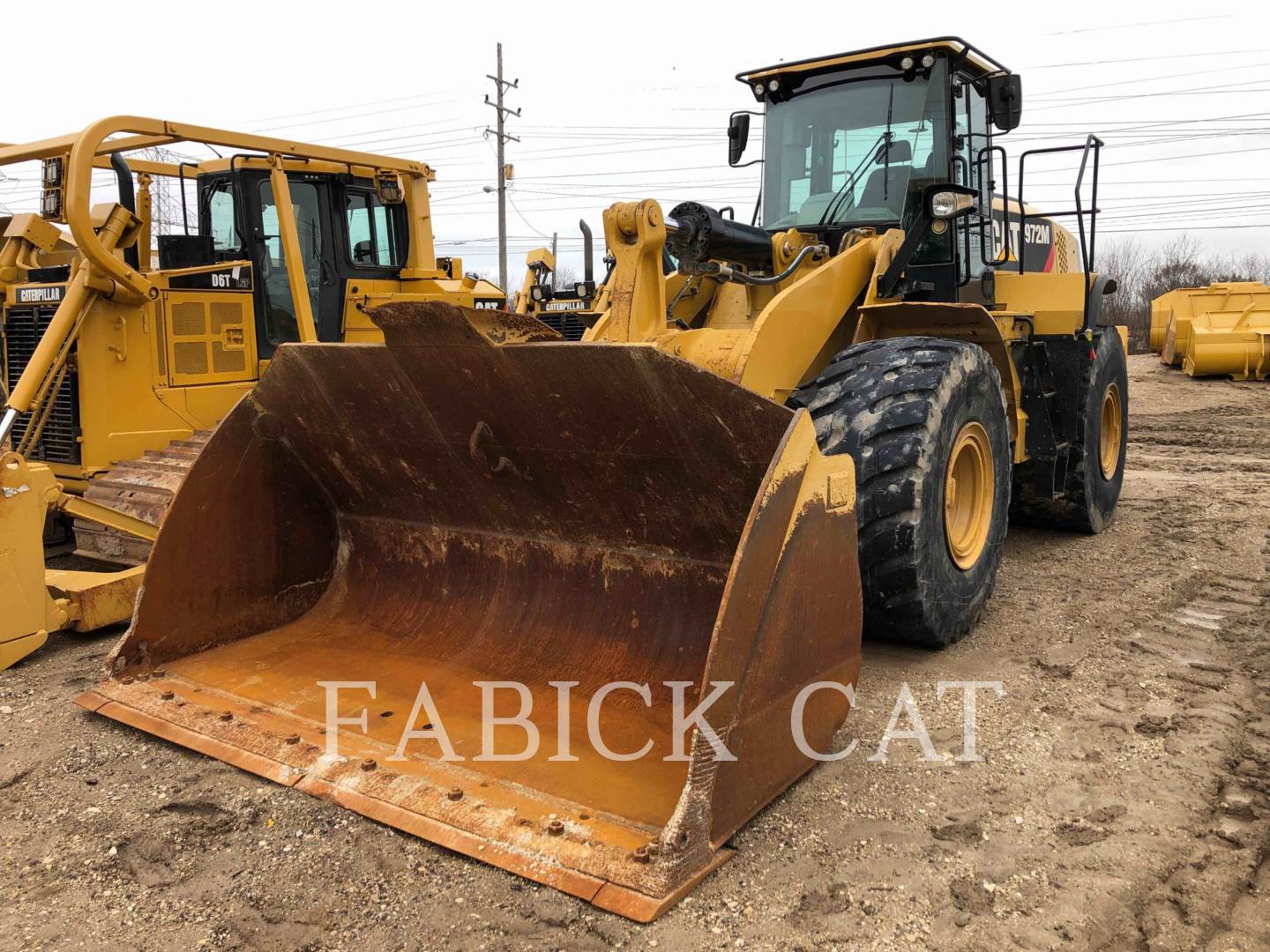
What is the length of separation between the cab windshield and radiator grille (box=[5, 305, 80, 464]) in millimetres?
3968

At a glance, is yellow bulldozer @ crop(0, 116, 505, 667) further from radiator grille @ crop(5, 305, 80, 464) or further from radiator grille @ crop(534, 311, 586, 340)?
radiator grille @ crop(534, 311, 586, 340)

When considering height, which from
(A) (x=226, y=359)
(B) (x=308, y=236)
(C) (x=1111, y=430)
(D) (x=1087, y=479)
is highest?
(B) (x=308, y=236)

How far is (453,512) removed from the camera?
13.6 ft

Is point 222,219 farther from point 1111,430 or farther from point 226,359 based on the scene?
point 1111,430

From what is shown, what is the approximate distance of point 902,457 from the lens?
382 cm

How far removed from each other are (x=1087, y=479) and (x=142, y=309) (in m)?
5.66

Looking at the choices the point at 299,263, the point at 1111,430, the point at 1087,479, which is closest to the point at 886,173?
the point at 1087,479

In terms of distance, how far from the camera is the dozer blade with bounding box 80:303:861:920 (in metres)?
2.67

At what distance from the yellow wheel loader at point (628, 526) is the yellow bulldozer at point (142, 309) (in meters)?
1.27

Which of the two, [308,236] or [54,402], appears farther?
[308,236]

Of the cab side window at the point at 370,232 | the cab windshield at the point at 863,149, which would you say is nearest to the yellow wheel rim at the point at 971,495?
the cab windshield at the point at 863,149

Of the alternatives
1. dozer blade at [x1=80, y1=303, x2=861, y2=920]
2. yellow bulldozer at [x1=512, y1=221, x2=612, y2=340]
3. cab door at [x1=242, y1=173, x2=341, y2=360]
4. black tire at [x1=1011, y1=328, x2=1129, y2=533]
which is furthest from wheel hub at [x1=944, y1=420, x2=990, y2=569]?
yellow bulldozer at [x1=512, y1=221, x2=612, y2=340]

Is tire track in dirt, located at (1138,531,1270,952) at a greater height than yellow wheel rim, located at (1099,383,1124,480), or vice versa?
yellow wheel rim, located at (1099,383,1124,480)

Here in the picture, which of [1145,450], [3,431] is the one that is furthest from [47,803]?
[1145,450]
